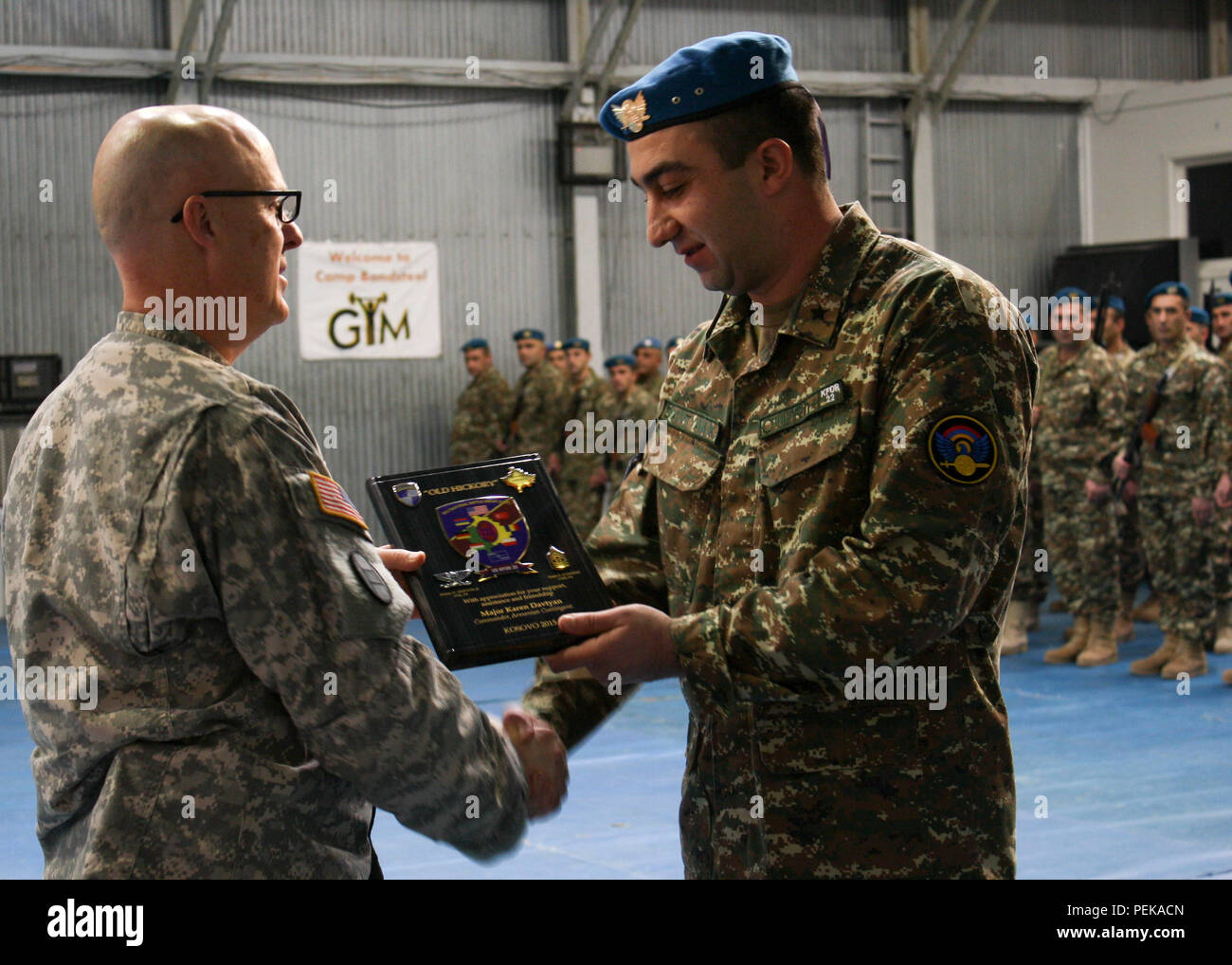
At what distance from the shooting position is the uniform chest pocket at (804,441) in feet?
5.94

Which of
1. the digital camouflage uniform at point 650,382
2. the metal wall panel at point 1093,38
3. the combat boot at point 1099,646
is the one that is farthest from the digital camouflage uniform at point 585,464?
the metal wall panel at point 1093,38

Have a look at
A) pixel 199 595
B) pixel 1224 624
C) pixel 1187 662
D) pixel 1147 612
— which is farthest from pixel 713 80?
pixel 1147 612

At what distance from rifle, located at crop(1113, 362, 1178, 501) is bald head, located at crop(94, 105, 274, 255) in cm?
719

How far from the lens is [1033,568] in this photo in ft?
28.8

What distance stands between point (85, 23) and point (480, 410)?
4475 mm

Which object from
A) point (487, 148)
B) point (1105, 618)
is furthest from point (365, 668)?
point (487, 148)

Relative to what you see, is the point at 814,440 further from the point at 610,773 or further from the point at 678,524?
the point at 610,773

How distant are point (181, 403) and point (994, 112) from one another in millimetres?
13599

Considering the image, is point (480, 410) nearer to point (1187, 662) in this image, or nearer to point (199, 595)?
point (1187, 662)

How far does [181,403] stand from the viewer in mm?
1630

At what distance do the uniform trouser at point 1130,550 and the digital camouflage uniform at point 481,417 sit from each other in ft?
16.7
